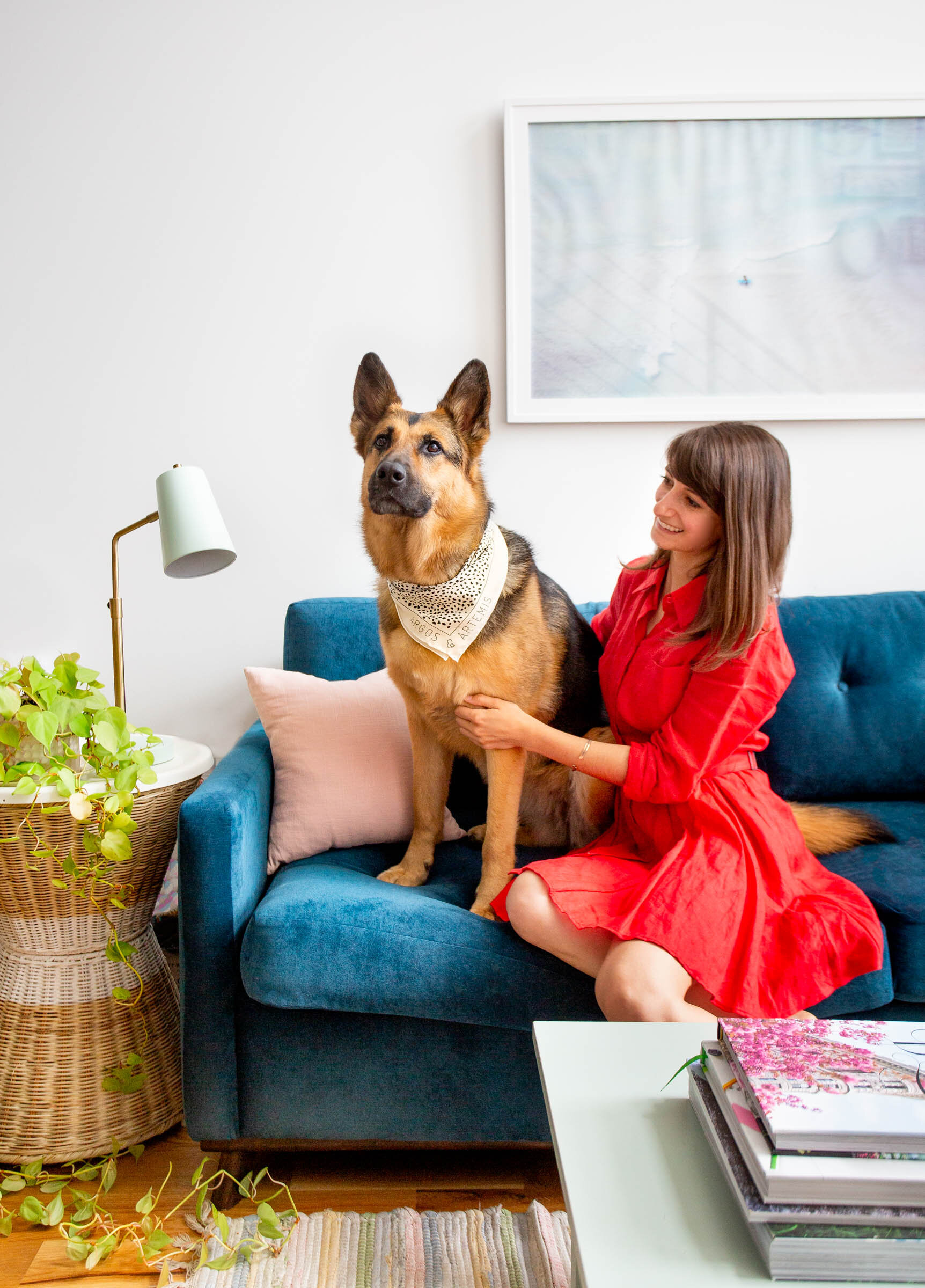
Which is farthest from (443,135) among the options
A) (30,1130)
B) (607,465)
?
(30,1130)

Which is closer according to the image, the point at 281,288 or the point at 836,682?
the point at 836,682

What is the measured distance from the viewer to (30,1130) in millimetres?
1616

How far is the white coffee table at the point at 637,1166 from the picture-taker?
0.70 m

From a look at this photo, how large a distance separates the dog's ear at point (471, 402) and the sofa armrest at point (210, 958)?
0.85 metres

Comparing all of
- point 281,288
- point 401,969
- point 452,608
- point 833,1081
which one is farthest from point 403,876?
point 281,288

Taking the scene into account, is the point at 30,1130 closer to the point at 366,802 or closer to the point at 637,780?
the point at 366,802

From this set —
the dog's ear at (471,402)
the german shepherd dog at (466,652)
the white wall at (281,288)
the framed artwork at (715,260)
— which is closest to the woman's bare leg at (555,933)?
the german shepherd dog at (466,652)

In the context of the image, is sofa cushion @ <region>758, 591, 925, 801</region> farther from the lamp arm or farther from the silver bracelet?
the lamp arm

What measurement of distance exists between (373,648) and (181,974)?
0.94m

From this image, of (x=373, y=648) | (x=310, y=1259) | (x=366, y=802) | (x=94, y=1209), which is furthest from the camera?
(x=373, y=648)

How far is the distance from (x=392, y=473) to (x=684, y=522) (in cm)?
53

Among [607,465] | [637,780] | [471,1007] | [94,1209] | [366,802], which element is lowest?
[94,1209]

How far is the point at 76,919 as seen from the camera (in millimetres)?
1686

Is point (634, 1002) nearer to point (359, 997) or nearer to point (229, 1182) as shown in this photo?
point (359, 997)
